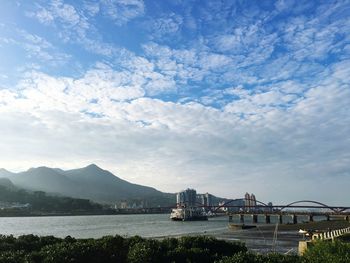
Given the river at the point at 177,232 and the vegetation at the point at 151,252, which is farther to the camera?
the river at the point at 177,232

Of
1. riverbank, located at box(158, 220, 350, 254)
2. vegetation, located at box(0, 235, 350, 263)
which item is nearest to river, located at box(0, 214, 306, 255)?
riverbank, located at box(158, 220, 350, 254)

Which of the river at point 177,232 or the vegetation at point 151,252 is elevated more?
the river at point 177,232

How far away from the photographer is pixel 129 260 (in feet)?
55.8

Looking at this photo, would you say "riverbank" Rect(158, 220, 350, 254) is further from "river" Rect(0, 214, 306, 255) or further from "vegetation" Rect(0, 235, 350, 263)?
"vegetation" Rect(0, 235, 350, 263)

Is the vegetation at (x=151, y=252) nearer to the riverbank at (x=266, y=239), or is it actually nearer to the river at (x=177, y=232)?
the riverbank at (x=266, y=239)

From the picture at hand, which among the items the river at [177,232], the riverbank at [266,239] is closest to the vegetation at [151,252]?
the riverbank at [266,239]

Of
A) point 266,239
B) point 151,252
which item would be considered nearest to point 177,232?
point 266,239

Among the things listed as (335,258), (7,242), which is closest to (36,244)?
(7,242)

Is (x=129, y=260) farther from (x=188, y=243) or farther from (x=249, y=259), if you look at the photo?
(x=249, y=259)

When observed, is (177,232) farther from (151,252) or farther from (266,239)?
(151,252)

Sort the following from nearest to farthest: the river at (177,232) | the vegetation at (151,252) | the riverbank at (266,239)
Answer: the vegetation at (151,252) < the riverbank at (266,239) < the river at (177,232)

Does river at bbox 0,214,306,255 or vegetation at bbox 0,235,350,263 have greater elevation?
river at bbox 0,214,306,255

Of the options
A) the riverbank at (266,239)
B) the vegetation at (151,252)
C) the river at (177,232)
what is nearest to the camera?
the vegetation at (151,252)

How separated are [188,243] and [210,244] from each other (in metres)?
1.09
